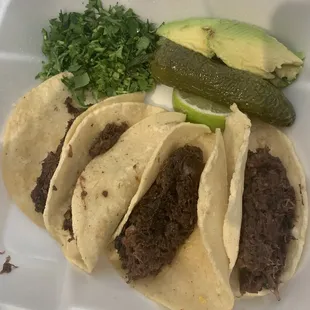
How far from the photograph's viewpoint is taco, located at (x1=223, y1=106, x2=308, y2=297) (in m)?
2.17

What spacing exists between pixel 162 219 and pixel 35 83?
111 centimetres

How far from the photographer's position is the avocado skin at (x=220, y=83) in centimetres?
241

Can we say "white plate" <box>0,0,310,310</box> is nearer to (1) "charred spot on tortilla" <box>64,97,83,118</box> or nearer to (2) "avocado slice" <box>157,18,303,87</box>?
(2) "avocado slice" <box>157,18,303,87</box>

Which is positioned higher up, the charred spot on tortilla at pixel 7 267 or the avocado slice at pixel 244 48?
the avocado slice at pixel 244 48

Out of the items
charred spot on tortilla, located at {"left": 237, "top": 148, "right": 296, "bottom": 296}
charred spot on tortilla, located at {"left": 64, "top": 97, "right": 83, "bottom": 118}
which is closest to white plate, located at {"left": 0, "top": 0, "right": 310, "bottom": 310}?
charred spot on tortilla, located at {"left": 237, "top": 148, "right": 296, "bottom": 296}

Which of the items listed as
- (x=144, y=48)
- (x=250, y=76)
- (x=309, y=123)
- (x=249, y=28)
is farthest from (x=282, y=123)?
(x=144, y=48)

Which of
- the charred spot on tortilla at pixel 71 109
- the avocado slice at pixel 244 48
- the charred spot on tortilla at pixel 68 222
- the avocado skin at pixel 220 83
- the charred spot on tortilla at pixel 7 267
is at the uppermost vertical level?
the avocado slice at pixel 244 48

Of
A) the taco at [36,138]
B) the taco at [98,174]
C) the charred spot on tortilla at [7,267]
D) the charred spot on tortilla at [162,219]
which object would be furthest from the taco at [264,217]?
the charred spot on tortilla at [7,267]

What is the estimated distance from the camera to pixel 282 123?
244 cm

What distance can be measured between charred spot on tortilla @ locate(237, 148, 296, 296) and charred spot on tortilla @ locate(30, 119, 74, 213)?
3.14 feet

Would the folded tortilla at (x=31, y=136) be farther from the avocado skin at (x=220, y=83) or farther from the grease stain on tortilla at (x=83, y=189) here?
the avocado skin at (x=220, y=83)

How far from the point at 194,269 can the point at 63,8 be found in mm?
1587

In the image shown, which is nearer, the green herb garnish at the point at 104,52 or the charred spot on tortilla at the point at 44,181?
the charred spot on tortilla at the point at 44,181

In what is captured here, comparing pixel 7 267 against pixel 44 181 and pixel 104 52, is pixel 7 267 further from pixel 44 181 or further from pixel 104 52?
pixel 104 52
